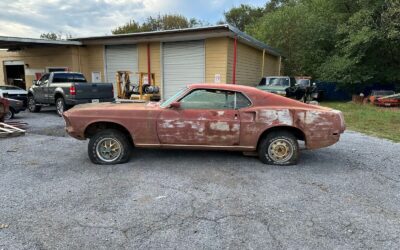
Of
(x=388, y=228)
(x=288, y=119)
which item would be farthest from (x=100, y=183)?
(x=388, y=228)

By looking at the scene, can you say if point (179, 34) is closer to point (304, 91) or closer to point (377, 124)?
point (304, 91)

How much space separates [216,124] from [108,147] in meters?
2.01

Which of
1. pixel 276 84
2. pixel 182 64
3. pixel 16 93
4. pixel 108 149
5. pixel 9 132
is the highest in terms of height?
pixel 182 64

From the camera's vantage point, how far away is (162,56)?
16.1 metres

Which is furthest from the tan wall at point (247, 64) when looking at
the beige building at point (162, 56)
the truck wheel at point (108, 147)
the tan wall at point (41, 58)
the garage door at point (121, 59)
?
the truck wheel at point (108, 147)

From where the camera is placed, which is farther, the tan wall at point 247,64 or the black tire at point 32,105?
the tan wall at point 247,64

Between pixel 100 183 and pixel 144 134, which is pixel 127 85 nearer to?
pixel 144 134

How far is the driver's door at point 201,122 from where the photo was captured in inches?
211

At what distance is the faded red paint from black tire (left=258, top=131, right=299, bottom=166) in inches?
6.9

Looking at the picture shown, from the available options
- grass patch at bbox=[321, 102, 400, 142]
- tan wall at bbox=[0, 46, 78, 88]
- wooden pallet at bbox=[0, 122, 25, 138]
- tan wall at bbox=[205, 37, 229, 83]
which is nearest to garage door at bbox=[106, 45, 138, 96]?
tan wall at bbox=[0, 46, 78, 88]

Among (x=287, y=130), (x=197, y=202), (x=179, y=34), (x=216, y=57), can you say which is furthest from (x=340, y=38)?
(x=197, y=202)

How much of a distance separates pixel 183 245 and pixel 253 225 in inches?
33.8

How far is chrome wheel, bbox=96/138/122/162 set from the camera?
5.51 metres

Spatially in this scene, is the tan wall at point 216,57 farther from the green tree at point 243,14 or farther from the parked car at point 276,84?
the green tree at point 243,14
